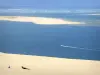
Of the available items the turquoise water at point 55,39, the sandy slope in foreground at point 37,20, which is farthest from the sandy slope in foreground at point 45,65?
the sandy slope in foreground at point 37,20

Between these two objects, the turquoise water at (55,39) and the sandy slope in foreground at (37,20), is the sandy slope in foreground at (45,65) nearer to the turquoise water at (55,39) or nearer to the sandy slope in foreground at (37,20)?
the turquoise water at (55,39)

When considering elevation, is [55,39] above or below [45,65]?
above

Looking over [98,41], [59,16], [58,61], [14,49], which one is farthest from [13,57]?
[98,41]

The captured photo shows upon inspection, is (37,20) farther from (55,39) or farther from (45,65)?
(45,65)

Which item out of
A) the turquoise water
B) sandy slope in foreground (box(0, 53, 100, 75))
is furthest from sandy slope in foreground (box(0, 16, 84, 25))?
sandy slope in foreground (box(0, 53, 100, 75))

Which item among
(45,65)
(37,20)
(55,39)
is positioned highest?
(37,20)

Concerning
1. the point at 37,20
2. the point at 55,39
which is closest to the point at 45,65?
the point at 55,39

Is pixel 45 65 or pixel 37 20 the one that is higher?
pixel 37 20

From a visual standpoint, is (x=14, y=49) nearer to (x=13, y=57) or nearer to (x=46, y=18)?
(x=13, y=57)

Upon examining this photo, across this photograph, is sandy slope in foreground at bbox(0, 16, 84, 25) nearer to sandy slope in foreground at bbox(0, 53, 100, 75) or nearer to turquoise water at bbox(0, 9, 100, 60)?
turquoise water at bbox(0, 9, 100, 60)
